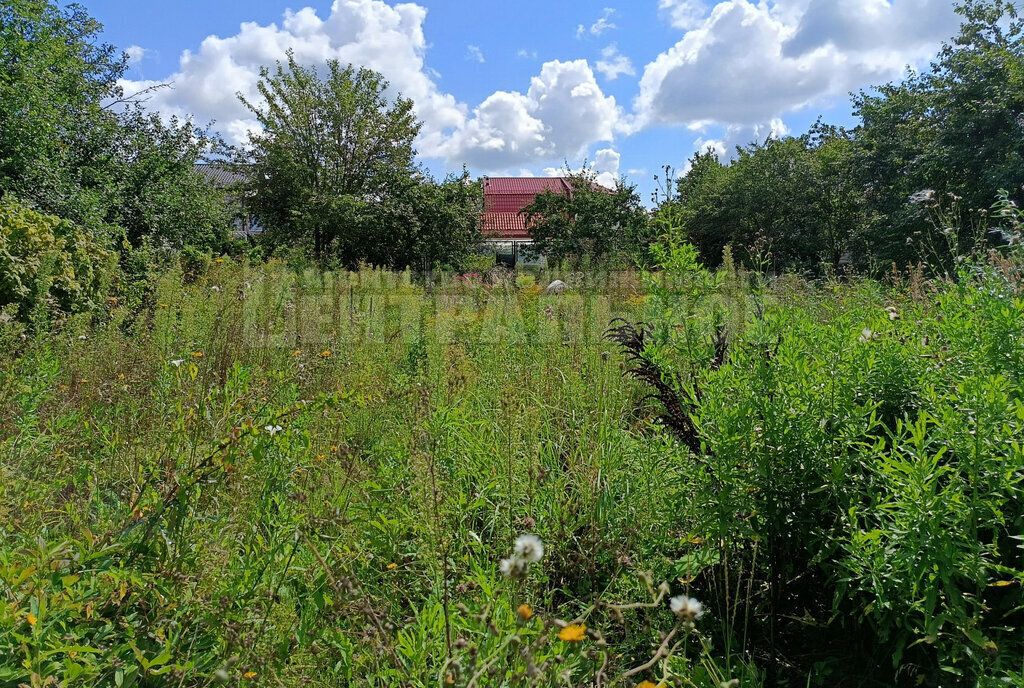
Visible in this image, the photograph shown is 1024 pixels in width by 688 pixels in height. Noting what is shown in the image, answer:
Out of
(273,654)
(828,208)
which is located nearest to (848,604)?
(273,654)

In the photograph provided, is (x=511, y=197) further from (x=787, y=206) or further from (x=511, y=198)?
(x=787, y=206)

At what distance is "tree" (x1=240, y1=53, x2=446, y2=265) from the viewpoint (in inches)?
616

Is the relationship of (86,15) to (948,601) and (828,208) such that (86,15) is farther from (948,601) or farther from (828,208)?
(828,208)

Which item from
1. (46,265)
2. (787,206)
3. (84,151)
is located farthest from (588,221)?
(46,265)

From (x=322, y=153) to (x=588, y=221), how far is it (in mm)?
8664

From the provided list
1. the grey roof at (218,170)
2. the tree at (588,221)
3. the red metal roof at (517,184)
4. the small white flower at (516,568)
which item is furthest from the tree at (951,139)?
the red metal roof at (517,184)

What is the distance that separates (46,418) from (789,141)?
19.6 metres

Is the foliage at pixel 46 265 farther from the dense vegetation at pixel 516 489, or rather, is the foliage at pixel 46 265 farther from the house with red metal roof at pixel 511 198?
the house with red metal roof at pixel 511 198

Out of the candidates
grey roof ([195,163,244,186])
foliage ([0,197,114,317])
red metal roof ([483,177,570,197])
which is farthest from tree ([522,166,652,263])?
red metal roof ([483,177,570,197])

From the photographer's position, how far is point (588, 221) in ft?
46.7

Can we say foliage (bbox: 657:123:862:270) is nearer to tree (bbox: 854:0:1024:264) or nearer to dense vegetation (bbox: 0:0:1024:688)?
tree (bbox: 854:0:1024:264)

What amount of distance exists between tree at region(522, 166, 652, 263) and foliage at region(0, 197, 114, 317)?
8830mm

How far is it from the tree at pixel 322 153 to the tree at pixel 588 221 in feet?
11.1

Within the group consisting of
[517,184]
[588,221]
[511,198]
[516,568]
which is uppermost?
[517,184]
